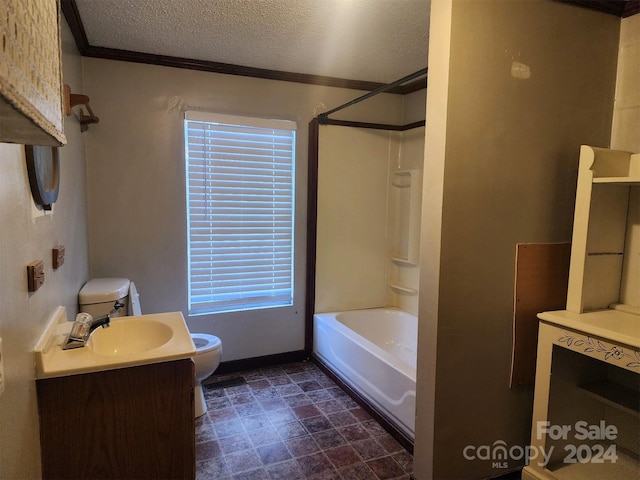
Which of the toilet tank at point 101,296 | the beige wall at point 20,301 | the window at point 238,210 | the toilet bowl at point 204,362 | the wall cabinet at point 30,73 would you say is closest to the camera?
the wall cabinet at point 30,73

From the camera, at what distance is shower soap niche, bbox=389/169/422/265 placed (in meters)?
3.30

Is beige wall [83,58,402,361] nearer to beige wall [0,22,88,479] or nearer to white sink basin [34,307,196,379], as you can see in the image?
beige wall [0,22,88,479]

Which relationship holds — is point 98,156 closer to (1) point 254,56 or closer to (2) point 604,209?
(1) point 254,56

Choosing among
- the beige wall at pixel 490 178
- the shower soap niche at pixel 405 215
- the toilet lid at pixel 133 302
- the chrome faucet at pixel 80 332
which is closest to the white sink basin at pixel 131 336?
the chrome faucet at pixel 80 332

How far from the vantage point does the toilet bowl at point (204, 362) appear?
2416 mm

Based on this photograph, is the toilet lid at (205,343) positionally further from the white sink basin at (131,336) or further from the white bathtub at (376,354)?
the white bathtub at (376,354)

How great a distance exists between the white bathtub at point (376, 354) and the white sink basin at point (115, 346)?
1.30 meters

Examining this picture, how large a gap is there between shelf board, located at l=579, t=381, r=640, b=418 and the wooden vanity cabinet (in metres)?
1.81

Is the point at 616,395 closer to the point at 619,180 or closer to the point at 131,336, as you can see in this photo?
the point at 619,180

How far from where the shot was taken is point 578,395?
193 centimetres

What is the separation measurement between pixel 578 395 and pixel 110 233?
2997 mm

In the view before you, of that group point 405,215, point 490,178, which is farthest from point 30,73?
point 405,215

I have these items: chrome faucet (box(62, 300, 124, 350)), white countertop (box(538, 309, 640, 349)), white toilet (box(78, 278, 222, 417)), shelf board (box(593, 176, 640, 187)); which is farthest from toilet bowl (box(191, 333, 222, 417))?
shelf board (box(593, 176, 640, 187))

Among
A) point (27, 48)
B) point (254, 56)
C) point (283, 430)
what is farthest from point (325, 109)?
point (27, 48)
